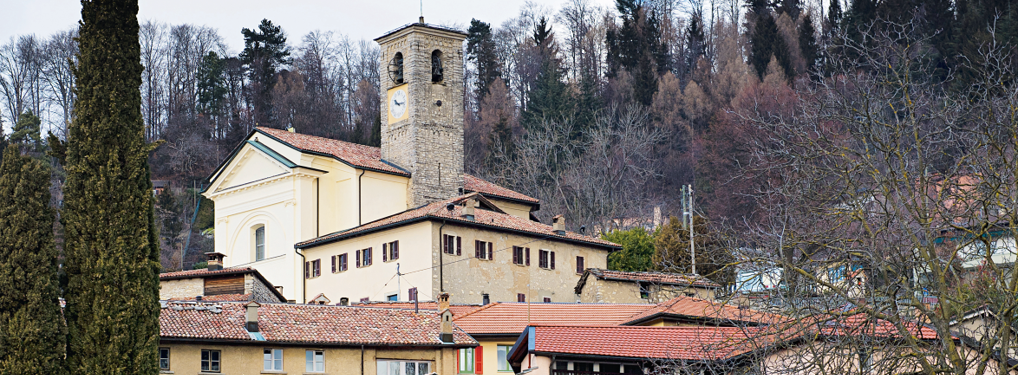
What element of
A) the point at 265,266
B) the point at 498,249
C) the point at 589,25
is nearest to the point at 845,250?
the point at 498,249

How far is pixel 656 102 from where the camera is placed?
82812mm

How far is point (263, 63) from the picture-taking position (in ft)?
285

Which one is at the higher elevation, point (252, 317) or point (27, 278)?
point (27, 278)

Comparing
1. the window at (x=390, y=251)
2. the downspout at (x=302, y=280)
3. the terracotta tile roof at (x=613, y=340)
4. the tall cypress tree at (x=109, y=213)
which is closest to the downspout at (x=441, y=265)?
the window at (x=390, y=251)

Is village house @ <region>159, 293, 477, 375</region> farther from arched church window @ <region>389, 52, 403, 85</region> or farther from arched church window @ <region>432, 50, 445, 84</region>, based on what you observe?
arched church window @ <region>389, 52, 403, 85</region>

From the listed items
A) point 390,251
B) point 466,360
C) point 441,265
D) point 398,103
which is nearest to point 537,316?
point 466,360

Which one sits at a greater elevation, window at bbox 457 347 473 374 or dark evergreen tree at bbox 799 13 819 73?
dark evergreen tree at bbox 799 13 819 73

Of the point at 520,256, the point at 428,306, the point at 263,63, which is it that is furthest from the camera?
the point at 263,63

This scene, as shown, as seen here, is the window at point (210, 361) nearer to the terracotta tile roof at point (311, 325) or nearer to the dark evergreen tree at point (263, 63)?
the terracotta tile roof at point (311, 325)

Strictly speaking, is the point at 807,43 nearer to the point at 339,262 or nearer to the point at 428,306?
the point at 339,262

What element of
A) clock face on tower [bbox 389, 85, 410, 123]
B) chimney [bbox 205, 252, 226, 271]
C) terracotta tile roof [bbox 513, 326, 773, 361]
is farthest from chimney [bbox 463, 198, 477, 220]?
terracotta tile roof [bbox 513, 326, 773, 361]

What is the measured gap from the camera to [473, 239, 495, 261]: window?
4509 cm

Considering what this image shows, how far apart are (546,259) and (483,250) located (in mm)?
3262

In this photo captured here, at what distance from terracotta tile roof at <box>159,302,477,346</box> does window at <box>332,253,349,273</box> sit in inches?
470
